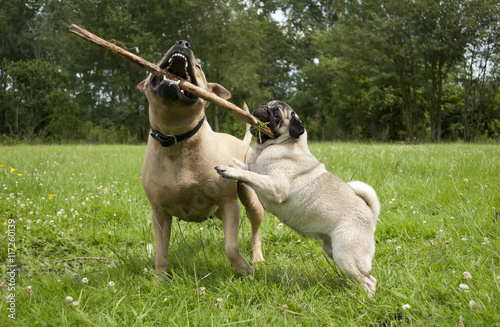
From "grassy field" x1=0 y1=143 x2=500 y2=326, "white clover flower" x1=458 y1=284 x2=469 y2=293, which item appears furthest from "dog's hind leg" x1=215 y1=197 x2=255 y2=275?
"white clover flower" x1=458 y1=284 x2=469 y2=293

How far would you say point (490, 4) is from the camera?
19156 mm

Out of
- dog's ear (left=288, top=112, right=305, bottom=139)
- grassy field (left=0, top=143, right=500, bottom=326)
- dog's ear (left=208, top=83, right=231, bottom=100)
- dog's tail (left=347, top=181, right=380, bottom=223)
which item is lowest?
grassy field (left=0, top=143, right=500, bottom=326)

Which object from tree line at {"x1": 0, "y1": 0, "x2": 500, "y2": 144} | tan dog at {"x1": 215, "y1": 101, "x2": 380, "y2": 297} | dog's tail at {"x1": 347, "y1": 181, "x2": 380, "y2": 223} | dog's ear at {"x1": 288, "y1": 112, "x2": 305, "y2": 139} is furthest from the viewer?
tree line at {"x1": 0, "y1": 0, "x2": 500, "y2": 144}

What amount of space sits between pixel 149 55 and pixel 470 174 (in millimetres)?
24075

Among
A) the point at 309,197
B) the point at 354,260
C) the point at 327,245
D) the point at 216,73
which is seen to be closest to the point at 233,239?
the point at 309,197

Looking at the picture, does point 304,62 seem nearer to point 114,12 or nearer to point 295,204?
point 114,12

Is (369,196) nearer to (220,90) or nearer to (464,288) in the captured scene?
(464,288)

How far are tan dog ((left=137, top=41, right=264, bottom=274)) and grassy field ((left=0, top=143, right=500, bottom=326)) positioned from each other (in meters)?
0.36

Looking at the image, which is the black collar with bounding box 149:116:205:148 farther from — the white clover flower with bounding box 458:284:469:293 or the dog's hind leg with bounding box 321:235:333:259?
the white clover flower with bounding box 458:284:469:293

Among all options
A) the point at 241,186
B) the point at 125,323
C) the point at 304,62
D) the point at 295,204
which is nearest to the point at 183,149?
the point at 241,186

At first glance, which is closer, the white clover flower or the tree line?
the white clover flower

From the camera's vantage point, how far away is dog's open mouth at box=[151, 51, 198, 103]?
2842 mm

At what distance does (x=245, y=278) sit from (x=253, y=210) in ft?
3.21

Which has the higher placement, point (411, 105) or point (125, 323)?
point (411, 105)
